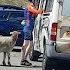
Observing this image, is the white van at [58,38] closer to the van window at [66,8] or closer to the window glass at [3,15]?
the van window at [66,8]

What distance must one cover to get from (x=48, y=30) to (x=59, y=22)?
1.98 ft

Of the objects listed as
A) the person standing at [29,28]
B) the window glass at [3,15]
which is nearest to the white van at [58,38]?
the person standing at [29,28]

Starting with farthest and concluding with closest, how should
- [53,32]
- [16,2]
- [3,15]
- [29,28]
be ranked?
1. [16,2]
2. [3,15]
3. [29,28]
4. [53,32]

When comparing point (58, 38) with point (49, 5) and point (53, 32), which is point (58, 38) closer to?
point (53, 32)

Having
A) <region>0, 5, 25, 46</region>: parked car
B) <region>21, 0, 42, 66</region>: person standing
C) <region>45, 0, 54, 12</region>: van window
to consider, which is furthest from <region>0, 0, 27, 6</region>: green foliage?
<region>45, 0, 54, 12</region>: van window

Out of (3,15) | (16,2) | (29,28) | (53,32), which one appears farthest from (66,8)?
(16,2)

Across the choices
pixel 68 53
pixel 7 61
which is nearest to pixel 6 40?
pixel 7 61

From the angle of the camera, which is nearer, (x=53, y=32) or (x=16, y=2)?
(x=53, y=32)

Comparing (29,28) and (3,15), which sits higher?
(3,15)

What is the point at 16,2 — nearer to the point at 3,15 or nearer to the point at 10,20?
the point at 3,15

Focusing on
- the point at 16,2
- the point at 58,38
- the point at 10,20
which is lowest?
the point at 58,38

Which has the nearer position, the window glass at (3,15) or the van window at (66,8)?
the van window at (66,8)

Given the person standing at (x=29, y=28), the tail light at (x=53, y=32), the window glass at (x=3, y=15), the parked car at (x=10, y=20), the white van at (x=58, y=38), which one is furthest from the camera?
the window glass at (x=3, y=15)

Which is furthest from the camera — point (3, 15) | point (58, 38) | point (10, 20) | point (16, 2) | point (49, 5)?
point (16, 2)
